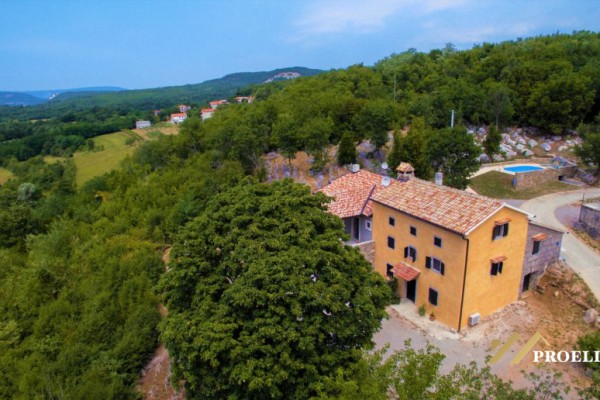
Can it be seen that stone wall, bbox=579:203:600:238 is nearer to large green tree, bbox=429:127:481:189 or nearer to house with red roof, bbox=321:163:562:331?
house with red roof, bbox=321:163:562:331

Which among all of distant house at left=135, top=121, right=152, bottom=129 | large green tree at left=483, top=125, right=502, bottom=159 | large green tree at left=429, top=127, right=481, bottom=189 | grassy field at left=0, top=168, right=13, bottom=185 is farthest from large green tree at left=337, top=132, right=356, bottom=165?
distant house at left=135, top=121, right=152, bottom=129

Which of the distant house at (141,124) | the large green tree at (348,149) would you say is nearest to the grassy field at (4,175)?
the distant house at (141,124)

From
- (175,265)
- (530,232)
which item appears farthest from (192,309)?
(530,232)

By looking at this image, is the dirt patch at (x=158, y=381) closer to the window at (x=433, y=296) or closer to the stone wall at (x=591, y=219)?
the window at (x=433, y=296)

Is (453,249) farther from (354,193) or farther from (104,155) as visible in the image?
(104,155)

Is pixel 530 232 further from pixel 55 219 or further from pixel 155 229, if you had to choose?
pixel 55 219

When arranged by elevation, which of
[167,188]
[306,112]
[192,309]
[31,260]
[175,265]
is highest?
[306,112]
